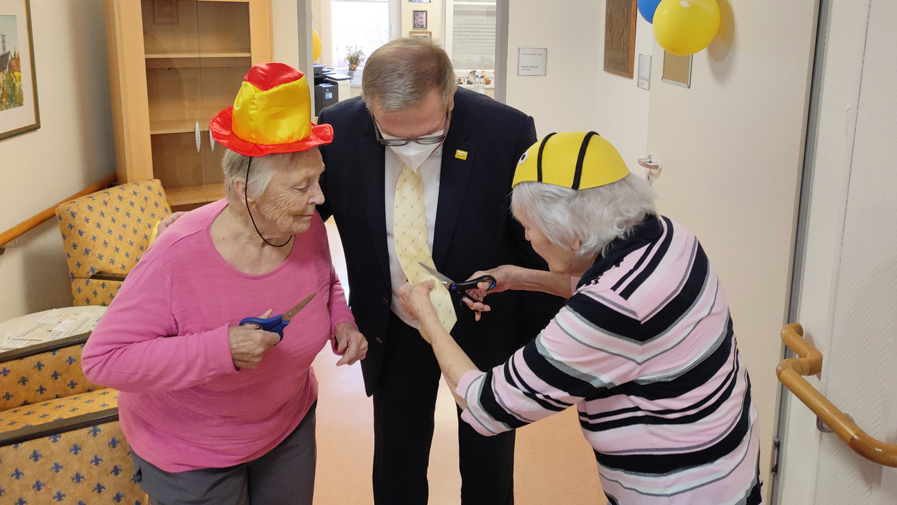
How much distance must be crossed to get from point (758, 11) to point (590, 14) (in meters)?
2.94

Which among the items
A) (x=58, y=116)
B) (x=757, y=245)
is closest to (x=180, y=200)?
(x=58, y=116)

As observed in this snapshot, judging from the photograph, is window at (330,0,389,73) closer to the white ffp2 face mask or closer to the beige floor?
the beige floor

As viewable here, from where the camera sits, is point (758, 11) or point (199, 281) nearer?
point (199, 281)

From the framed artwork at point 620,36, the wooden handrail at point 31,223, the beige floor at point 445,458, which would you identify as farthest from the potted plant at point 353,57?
the beige floor at point 445,458

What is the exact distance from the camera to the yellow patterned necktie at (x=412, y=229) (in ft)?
6.14

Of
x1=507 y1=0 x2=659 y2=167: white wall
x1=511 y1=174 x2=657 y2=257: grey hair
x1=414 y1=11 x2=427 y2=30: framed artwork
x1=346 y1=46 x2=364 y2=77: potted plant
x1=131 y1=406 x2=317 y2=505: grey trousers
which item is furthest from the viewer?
x1=346 y1=46 x2=364 y2=77: potted plant

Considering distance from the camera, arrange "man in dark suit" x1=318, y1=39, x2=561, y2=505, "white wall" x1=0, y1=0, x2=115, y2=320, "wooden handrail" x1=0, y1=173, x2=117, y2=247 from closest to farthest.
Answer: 1. "man in dark suit" x1=318, y1=39, x2=561, y2=505
2. "wooden handrail" x1=0, y1=173, x2=117, y2=247
3. "white wall" x1=0, y1=0, x2=115, y2=320

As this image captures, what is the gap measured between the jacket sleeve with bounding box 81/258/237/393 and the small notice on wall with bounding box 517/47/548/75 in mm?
3778

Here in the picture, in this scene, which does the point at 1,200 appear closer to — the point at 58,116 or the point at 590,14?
the point at 58,116

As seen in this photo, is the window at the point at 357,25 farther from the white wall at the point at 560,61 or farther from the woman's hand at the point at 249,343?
the woman's hand at the point at 249,343

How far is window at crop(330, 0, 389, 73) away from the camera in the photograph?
9500mm

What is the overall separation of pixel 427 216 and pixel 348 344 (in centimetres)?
43

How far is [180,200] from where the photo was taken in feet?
13.3

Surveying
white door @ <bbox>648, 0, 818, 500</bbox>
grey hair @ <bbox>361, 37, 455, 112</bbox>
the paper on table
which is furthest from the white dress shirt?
the paper on table
